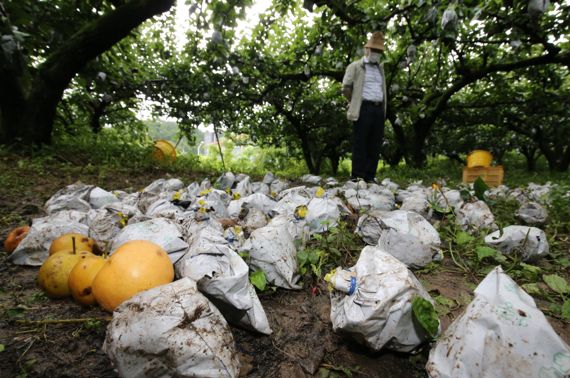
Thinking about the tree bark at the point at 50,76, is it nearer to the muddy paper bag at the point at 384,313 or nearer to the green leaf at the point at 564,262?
the muddy paper bag at the point at 384,313

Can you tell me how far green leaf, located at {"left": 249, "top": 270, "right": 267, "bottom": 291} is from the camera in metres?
1.44

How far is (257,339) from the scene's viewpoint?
1.25 metres

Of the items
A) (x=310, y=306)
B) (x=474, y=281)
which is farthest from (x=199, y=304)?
(x=474, y=281)

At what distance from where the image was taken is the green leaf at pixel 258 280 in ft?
A: 4.73

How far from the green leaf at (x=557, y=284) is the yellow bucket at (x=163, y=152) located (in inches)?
277

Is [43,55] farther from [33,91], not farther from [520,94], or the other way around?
[520,94]

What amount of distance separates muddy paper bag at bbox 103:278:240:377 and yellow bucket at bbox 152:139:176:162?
21.7 feet

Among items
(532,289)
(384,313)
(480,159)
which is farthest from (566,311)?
(480,159)

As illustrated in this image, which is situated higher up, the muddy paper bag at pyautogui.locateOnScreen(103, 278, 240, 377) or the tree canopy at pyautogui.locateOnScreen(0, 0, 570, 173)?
the tree canopy at pyautogui.locateOnScreen(0, 0, 570, 173)

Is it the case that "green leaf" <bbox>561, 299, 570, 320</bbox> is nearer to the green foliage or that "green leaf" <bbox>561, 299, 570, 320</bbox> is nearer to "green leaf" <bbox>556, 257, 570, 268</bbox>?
"green leaf" <bbox>556, 257, 570, 268</bbox>

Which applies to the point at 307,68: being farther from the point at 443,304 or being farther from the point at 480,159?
the point at 443,304

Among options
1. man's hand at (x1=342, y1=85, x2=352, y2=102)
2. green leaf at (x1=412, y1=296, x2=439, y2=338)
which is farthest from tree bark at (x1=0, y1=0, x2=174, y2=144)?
green leaf at (x1=412, y1=296, x2=439, y2=338)

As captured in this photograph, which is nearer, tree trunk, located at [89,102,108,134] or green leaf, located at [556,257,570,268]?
green leaf, located at [556,257,570,268]

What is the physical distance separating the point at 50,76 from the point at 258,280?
582 cm
